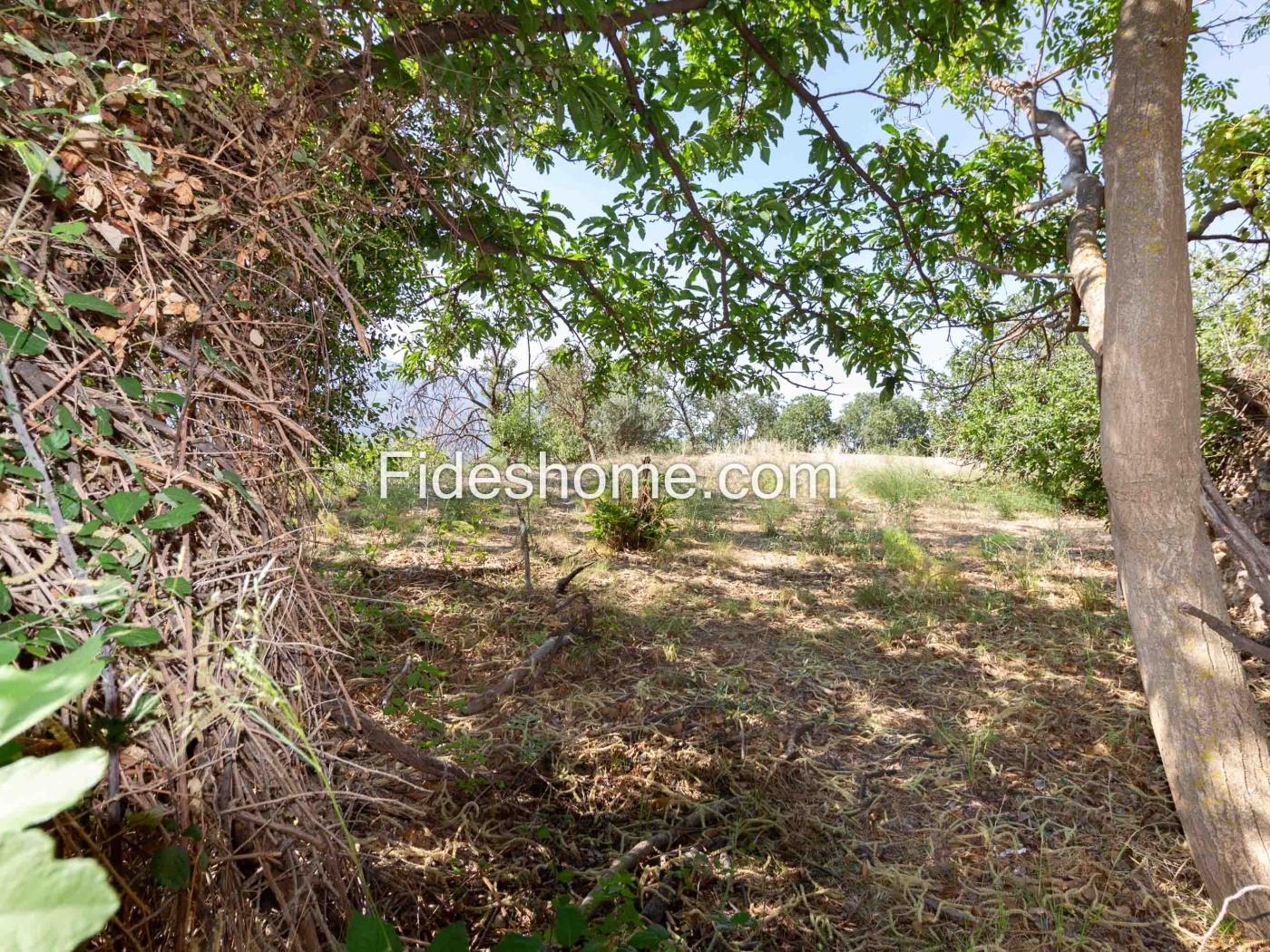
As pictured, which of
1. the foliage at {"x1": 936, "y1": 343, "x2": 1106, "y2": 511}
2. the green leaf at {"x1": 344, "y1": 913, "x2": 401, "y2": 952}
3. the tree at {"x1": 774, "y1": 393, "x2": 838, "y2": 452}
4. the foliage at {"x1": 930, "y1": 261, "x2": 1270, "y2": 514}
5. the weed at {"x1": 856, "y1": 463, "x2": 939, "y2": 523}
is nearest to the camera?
the green leaf at {"x1": 344, "y1": 913, "x2": 401, "y2": 952}

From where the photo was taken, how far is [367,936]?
0.56m

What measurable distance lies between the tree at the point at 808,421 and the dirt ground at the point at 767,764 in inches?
759

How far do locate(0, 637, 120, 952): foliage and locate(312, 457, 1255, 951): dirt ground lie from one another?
2.16ft

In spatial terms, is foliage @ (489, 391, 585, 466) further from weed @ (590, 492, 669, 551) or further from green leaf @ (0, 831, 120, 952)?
green leaf @ (0, 831, 120, 952)

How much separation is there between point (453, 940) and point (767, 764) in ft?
6.10

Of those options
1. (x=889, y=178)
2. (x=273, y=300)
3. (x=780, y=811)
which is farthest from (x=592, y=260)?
(x=780, y=811)

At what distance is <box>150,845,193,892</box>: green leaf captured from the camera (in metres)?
0.61

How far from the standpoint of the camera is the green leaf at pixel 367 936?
55cm

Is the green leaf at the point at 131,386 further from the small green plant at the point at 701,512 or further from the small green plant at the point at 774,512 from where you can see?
the small green plant at the point at 774,512

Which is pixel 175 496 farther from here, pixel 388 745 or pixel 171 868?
pixel 388 745

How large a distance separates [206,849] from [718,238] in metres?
2.40

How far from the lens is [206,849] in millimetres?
692

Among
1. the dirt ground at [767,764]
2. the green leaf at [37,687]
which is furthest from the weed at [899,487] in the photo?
the green leaf at [37,687]

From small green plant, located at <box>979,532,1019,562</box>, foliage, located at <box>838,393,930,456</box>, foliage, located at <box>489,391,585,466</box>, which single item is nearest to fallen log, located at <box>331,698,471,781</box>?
foliage, located at <box>489,391,585,466</box>
